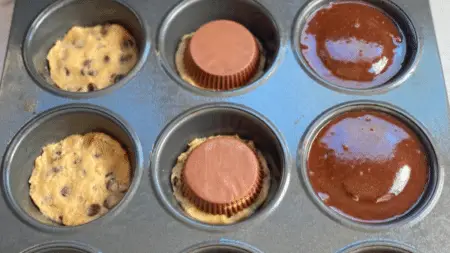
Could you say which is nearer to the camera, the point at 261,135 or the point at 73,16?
the point at 261,135

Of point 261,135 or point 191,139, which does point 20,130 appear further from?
point 261,135

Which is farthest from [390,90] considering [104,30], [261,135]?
[104,30]

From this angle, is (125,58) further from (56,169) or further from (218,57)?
(56,169)

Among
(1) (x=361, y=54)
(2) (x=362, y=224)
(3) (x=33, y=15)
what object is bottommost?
(2) (x=362, y=224)

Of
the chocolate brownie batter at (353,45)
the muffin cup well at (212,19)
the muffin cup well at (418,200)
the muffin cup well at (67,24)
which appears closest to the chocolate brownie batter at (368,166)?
the muffin cup well at (418,200)

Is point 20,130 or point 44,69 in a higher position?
point 44,69

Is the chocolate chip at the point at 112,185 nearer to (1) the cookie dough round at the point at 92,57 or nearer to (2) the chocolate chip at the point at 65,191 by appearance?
(2) the chocolate chip at the point at 65,191
